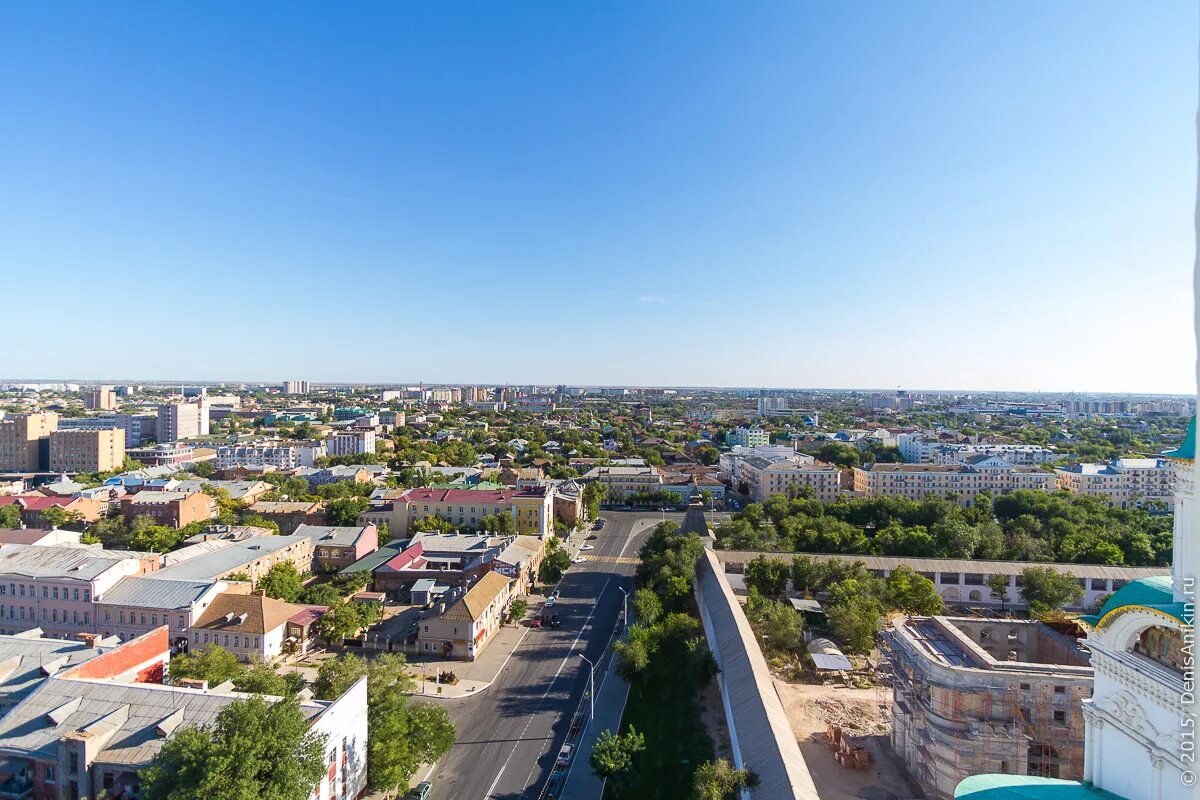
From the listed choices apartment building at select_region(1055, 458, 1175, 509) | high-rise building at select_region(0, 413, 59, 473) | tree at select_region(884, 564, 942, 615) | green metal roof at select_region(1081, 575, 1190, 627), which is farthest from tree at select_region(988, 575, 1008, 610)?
high-rise building at select_region(0, 413, 59, 473)

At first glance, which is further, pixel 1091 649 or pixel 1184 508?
pixel 1091 649

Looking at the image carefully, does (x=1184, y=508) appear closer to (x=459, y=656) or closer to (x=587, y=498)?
(x=459, y=656)

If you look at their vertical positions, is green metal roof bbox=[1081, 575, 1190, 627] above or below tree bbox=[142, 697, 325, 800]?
above

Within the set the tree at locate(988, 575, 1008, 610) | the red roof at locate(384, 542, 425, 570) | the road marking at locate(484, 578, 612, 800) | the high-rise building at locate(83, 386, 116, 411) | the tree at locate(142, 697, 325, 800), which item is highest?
the high-rise building at locate(83, 386, 116, 411)

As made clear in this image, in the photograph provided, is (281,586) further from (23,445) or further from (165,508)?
(23,445)

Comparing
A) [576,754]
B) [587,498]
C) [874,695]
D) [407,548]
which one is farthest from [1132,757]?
[587,498]

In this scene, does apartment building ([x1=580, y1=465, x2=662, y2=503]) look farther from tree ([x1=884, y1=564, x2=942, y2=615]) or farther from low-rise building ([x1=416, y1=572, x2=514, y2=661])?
low-rise building ([x1=416, y1=572, x2=514, y2=661])

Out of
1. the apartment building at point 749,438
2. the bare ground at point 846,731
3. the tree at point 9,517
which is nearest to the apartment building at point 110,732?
the bare ground at point 846,731

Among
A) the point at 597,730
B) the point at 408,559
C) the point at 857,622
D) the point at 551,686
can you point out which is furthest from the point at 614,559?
the point at 597,730
